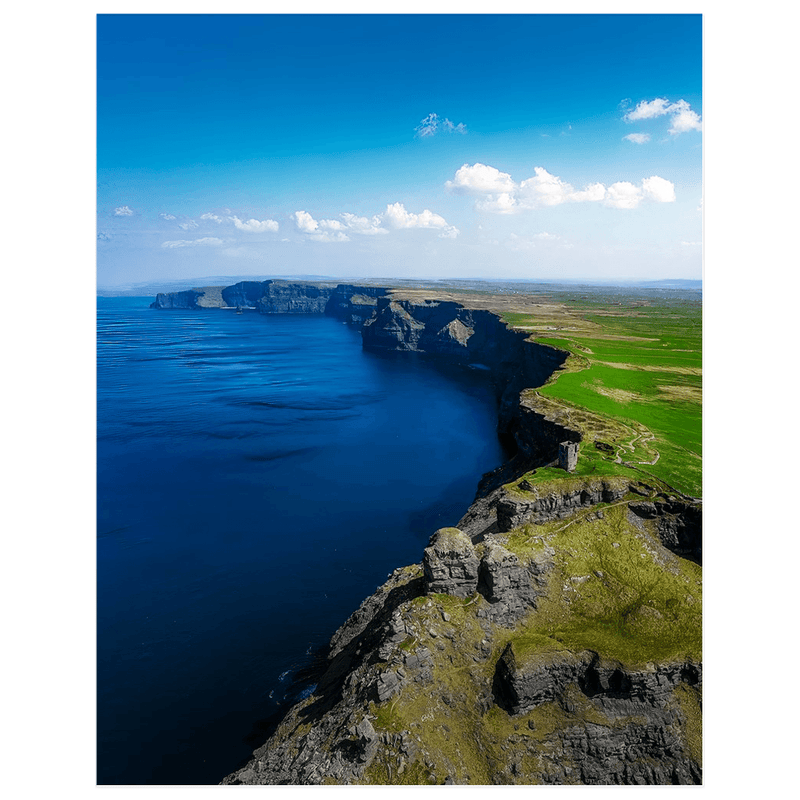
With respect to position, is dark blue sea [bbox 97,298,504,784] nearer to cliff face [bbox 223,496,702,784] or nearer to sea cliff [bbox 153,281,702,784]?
sea cliff [bbox 153,281,702,784]

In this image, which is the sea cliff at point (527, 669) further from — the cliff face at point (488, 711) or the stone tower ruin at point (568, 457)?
the stone tower ruin at point (568, 457)

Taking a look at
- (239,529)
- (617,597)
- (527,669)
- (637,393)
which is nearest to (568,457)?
(617,597)

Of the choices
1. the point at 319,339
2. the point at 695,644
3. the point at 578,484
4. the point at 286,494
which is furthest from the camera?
the point at 319,339

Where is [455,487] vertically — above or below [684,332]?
below

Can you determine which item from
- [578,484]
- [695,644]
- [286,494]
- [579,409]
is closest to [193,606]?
[286,494]

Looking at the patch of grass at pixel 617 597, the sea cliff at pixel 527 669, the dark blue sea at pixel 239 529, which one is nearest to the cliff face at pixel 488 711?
the sea cliff at pixel 527 669

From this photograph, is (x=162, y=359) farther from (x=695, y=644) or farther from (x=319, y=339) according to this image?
(x=695, y=644)

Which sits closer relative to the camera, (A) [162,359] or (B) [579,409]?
(B) [579,409]
